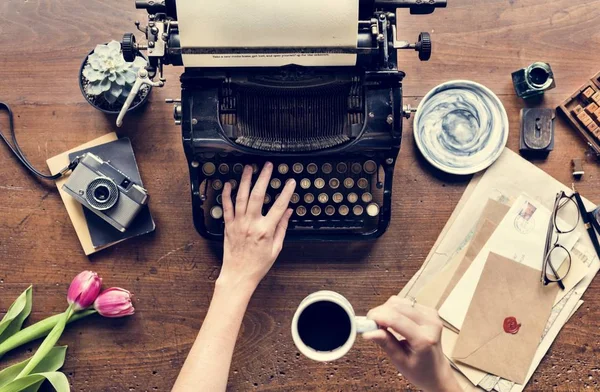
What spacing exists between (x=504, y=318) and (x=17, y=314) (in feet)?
4.91

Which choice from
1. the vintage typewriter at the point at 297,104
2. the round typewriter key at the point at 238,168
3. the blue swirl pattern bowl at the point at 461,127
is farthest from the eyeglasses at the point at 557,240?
the round typewriter key at the point at 238,168

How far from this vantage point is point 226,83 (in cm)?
152

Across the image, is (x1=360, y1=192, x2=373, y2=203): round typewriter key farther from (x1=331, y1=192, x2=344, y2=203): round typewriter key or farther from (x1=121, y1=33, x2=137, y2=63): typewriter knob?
(x1=121, y1=33, x2=137, y2=63): typewriter knob

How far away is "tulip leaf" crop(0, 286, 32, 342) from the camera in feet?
5.71

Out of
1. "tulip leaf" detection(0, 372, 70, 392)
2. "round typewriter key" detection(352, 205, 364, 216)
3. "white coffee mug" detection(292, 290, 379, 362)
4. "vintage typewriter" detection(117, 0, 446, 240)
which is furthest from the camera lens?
"round typewriter key" detection(352, 205, 364, 216)

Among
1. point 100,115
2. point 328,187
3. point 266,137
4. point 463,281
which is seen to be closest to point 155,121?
point 100,115

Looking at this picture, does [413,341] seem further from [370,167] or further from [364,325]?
[370,167]

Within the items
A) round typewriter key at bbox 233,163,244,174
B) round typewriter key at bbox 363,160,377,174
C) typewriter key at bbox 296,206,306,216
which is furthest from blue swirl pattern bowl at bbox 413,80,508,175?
round typewriter key at bbox 233,163,244,174

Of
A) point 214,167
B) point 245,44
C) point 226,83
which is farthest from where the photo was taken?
point 214,167

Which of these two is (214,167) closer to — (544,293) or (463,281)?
(463,281)

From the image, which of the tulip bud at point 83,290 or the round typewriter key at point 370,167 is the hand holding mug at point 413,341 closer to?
the round typewriter key at point 370,167

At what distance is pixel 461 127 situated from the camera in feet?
5.87

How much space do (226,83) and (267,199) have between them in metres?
0.36

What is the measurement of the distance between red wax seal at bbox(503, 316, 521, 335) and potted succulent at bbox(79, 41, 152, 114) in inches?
51.9
